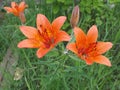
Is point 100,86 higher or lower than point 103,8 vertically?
lower

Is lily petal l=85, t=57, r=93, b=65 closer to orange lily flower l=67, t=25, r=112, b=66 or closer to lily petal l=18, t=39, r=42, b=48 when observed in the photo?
orange lily flower l=67, t=25, r=112, b=66

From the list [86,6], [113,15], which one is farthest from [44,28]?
[113,15]

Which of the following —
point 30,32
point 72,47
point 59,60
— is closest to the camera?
point 72,47

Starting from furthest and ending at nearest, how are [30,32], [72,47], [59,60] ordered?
[59,60] → [30,32] → [72,47]

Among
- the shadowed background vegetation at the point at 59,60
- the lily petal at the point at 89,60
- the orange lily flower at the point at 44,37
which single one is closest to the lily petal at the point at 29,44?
the orange lily flower at the point at 44,37

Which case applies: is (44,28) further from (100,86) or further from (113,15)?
(113,15)

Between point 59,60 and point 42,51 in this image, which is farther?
point 59,60

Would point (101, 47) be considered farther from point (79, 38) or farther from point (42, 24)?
point (42, 24)

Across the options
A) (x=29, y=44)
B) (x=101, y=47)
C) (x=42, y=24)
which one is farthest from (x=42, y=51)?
(x=101, y=47)

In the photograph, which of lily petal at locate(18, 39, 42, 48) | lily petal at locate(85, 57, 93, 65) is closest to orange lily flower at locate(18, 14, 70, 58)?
lily petal at locate(18, 39, 42, 48)
